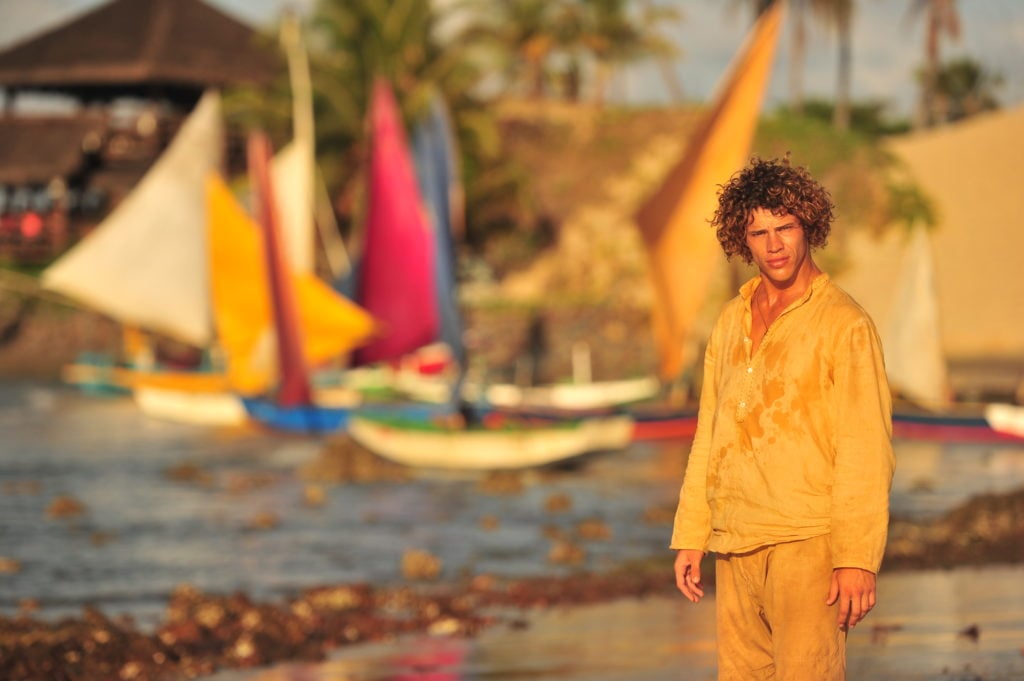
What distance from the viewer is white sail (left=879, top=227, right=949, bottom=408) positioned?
1282 inches

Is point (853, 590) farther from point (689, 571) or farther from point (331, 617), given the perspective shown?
point (331, 617)

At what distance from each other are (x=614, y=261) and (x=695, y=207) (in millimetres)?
29614

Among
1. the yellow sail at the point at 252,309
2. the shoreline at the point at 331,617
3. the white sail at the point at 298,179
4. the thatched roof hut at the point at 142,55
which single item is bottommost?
the shoreline at the point at 331,617

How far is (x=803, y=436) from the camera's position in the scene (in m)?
4.87

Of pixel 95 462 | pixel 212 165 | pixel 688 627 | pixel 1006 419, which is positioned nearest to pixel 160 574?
pixel 688 627

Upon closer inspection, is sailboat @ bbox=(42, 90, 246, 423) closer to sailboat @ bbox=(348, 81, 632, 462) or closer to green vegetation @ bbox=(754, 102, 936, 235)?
sailboat @ bbox=(348, 81, 632, 462)

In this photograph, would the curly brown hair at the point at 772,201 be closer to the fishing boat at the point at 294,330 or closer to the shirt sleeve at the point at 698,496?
the shirt sleeve at the point at 698,496

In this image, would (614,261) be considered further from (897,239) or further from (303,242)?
(303,242)

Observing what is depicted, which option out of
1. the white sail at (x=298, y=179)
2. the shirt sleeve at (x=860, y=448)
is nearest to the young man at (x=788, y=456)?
the shirt sleeve at (x=860, y=448)

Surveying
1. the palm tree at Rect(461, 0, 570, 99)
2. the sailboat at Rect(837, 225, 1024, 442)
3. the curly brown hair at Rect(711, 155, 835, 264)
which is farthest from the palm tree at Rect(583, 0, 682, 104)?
the curly brown hair at Rect(711, 155, 835, 264)

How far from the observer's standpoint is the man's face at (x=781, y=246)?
497cm

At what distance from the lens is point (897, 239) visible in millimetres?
57938

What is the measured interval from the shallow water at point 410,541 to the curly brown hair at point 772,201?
3.06 metres

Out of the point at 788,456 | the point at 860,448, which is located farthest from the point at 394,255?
the point at 860,448
